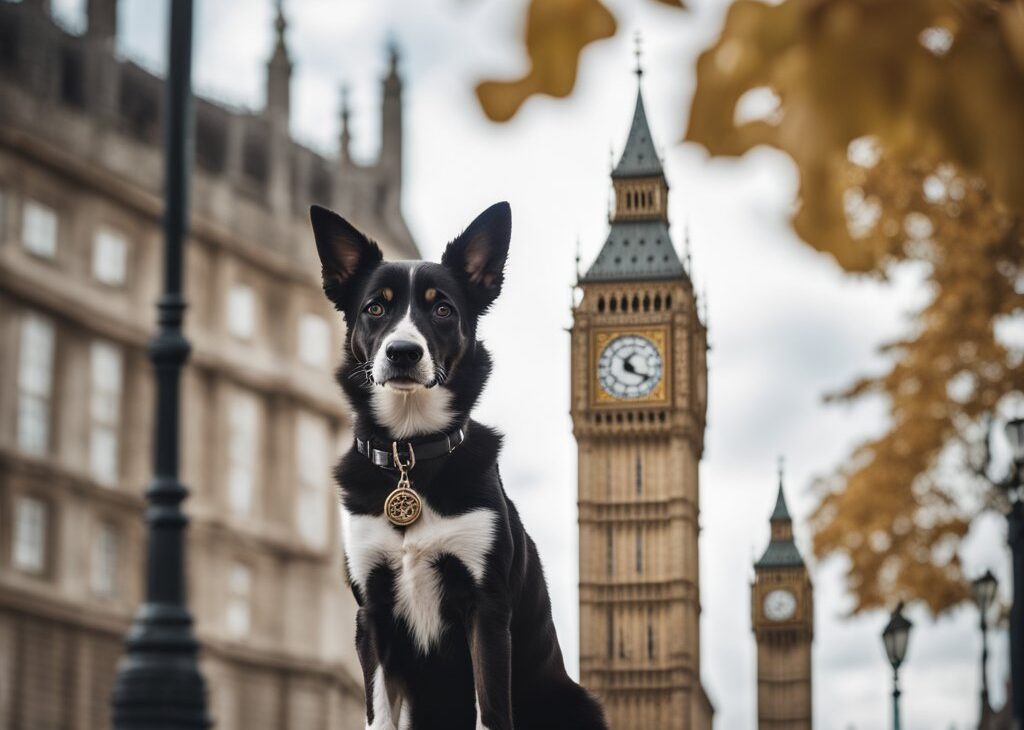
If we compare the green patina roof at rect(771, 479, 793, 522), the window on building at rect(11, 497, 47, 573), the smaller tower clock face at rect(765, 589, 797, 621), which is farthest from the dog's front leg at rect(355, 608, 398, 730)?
the smaller tower clock face at rect(765, 589, 797, 621)

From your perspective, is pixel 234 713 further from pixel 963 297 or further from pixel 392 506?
pixel 392 506

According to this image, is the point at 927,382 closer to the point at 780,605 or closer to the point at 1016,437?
the point at 1016,437

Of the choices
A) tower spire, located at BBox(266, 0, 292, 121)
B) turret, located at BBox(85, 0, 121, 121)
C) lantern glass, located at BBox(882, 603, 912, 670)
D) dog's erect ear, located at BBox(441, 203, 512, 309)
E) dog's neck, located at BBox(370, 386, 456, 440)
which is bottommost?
dog's neck, located at BBox(370, 386, 456, 440)

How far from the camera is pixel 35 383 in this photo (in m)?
36.7

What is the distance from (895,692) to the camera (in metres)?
23.4

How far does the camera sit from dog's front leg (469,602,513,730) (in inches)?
215

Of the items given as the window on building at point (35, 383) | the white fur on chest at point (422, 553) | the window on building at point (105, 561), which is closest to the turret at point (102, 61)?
the window on building at point (35, 383)

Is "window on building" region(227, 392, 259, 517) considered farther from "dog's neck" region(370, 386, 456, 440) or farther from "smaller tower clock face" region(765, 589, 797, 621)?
"dog's neck" region(370, 386, 456, 440)

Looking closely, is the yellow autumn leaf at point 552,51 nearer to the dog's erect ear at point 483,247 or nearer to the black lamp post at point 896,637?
the dog's erect ear at point 483,247

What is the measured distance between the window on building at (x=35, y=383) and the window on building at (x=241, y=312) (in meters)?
6.75

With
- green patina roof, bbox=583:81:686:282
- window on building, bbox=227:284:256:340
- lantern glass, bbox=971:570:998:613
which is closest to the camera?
lantern glass, bbox=971:570:998:613

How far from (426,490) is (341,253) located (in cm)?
75

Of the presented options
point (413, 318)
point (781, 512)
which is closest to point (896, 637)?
point (781, 512)

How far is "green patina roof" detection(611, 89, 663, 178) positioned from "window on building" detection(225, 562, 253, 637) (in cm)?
1872
